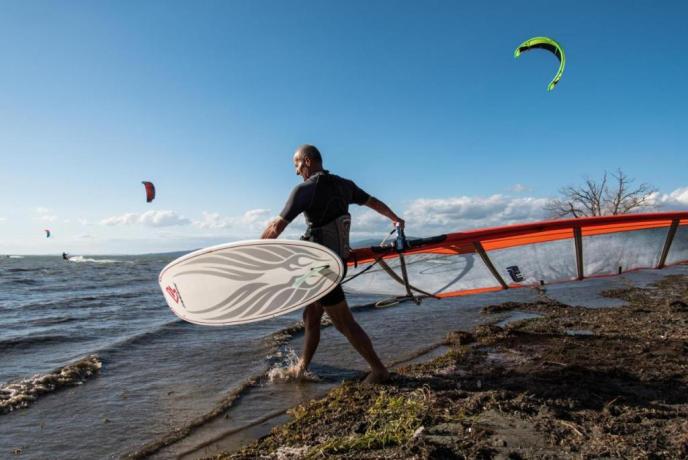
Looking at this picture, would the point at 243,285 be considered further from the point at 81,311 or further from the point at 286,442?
the point at 81,311

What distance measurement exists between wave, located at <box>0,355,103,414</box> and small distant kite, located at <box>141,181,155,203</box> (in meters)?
10.2

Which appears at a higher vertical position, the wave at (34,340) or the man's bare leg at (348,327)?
the man's bare leg at (348,327)

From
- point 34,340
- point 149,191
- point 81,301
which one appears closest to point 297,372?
point 34,340

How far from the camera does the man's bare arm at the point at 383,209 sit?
159 inches

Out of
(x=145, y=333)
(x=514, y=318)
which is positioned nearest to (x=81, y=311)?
(x=145, y=333)

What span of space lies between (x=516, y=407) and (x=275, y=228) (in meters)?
2.01

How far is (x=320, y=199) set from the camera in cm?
345

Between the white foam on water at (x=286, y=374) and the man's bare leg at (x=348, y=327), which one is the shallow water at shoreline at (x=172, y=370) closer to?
the white foam on water at (x=286, y=374)

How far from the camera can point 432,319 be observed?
7297 mm

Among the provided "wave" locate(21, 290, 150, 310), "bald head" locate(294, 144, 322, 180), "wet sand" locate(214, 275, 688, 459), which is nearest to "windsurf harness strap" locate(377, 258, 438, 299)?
"wet sand" locate(214, 275, 688, 459)

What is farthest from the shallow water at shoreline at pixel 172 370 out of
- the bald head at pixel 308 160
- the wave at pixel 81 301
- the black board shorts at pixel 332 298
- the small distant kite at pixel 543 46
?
the small distant kite at pixel 543 46

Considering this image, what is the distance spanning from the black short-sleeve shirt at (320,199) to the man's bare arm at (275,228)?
1.5 inches

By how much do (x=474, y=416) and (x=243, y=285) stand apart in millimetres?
2074

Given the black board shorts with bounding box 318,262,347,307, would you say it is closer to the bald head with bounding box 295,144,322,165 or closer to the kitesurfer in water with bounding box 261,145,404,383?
the kitesurfer in water with bounding box 261,145,404,383
